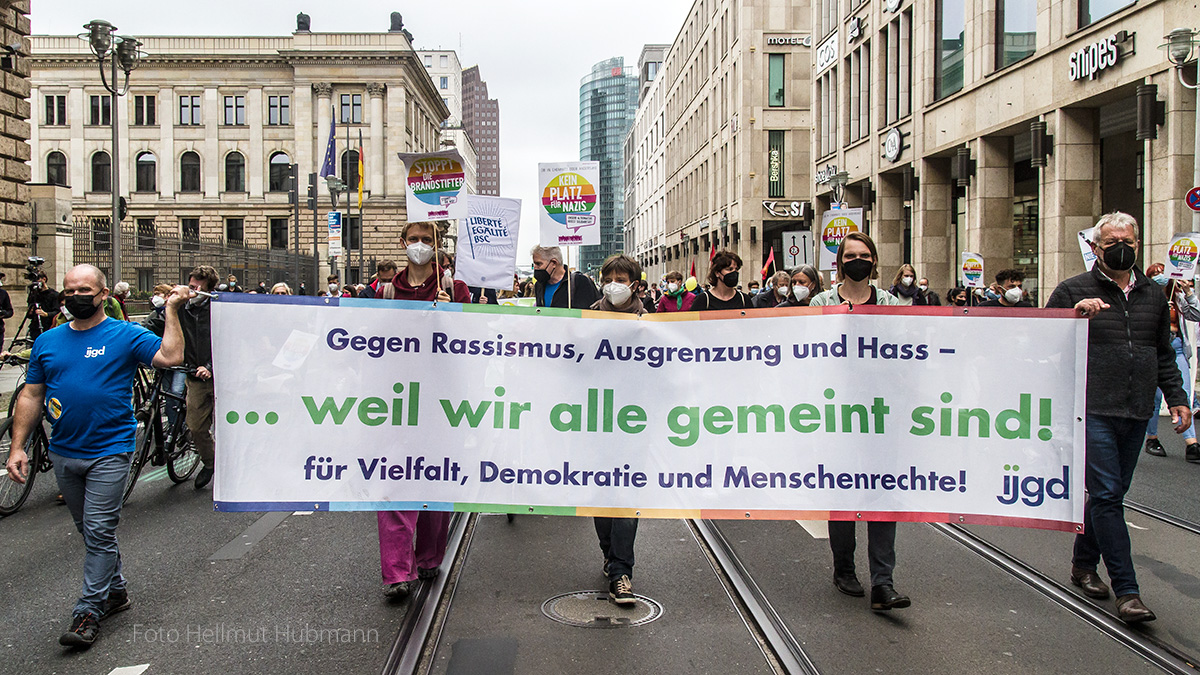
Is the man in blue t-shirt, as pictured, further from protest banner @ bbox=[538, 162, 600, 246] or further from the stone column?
the stone column

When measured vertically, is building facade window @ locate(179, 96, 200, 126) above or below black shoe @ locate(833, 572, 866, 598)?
above

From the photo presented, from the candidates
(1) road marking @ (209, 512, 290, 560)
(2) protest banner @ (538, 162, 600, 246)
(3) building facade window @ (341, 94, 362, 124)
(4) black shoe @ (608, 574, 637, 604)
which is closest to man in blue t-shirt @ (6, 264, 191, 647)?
(1) road marking @ (209, 512, 290, 560)

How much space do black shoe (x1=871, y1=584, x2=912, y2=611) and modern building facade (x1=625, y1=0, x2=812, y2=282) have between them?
3414 cm

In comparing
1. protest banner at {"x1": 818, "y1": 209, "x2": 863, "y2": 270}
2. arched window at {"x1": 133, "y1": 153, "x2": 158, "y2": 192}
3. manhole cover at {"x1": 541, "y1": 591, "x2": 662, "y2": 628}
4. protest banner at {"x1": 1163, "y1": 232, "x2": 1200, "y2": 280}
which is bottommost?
manhole cover at {"x1": 541, "y1": 591, "x2": 662, "y2": 628}

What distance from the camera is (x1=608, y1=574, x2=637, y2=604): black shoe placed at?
16.9 ft

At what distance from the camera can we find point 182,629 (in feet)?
15.7

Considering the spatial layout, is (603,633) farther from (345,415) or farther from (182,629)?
(182,629)

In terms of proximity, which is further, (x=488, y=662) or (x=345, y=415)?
(x=345, y=415)

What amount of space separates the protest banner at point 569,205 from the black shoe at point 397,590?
6514 mm

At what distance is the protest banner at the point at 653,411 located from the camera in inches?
186

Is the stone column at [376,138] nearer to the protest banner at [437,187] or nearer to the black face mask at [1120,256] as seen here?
the protest banner at [437,187]

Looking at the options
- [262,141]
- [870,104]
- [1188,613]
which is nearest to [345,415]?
[1188,613]

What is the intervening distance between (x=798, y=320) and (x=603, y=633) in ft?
6.06

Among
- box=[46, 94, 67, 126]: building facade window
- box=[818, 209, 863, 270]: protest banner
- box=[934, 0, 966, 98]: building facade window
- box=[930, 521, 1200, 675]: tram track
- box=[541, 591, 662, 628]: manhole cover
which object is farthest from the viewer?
box=[46, 94, 67, 126]: building facade window
